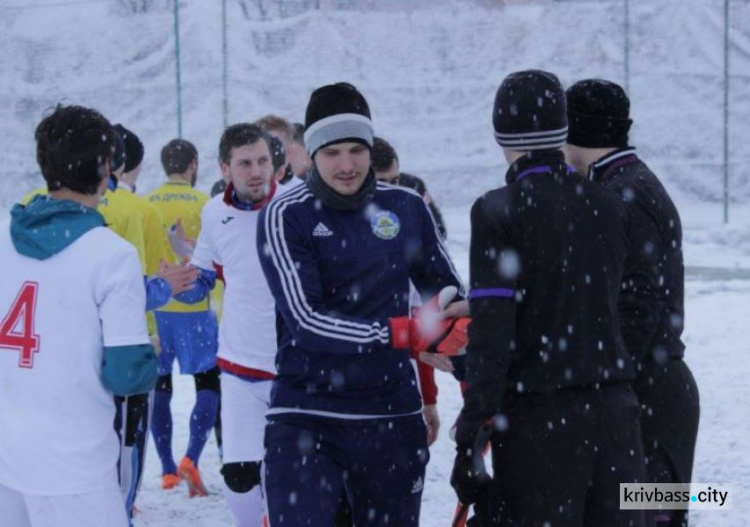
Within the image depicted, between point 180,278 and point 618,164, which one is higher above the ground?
point 618,164

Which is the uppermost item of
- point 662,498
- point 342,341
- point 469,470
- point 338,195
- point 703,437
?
point 338,195

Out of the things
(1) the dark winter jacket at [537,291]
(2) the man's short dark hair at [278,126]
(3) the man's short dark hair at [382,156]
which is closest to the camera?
(1) the dark winter jacket at [537,291]

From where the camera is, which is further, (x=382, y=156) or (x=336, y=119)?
(x=382, y=156)

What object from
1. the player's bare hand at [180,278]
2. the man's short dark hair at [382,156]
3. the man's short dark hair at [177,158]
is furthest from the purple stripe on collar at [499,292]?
the man's short dark hair at [177,158]

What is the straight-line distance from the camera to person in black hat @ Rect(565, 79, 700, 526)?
12.6 feet

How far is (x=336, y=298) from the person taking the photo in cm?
375

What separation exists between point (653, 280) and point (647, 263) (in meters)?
0.08

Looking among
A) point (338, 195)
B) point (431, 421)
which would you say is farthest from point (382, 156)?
point (338, 195)

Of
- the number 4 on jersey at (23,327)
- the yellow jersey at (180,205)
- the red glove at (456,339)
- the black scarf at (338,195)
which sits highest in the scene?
the black scarf at (338,195)

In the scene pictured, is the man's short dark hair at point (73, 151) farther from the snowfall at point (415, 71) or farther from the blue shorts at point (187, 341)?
the snowfall at point (415, 71)

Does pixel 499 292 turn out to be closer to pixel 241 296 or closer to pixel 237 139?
pixel 241 296

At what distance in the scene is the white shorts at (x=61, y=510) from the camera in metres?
3.27

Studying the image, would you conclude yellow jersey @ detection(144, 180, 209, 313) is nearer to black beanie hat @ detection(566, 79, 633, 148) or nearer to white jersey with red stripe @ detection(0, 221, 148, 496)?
black beanie hat @ detection(566, 79, 633, 148)

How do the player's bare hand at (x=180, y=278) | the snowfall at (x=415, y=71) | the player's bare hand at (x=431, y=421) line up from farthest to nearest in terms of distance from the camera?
1. the snowfall at (x=415, y=71)
2. the player's bare hand at (x=180, y=278)
3. the player's bare hand at (x=431, y=421)
